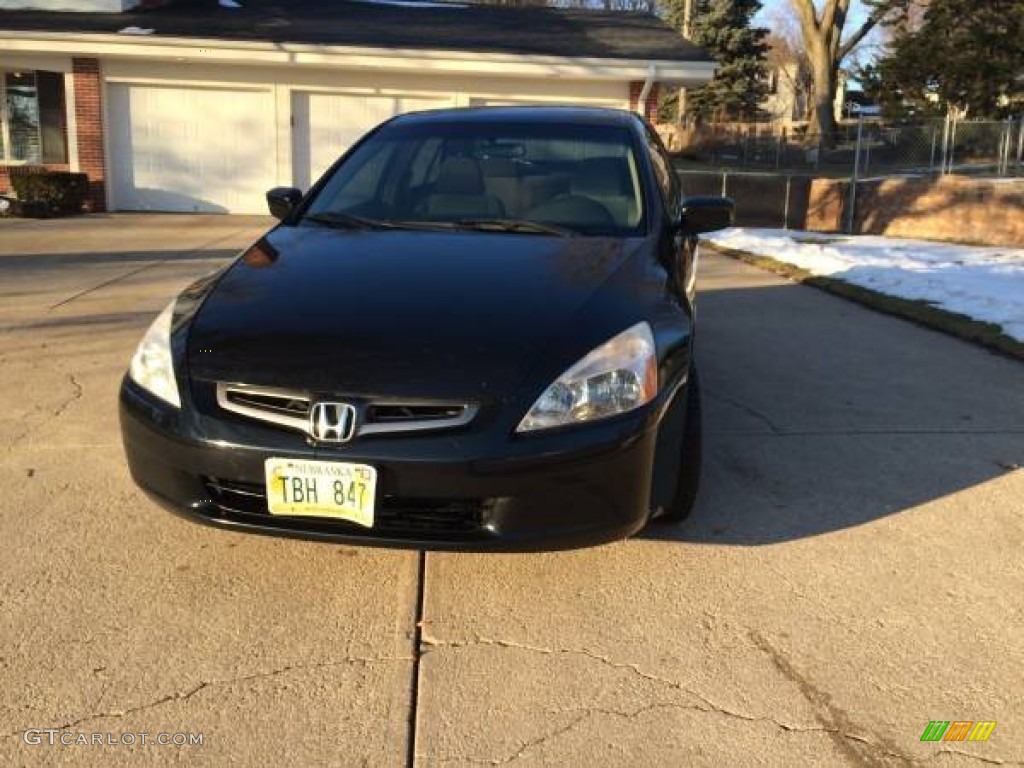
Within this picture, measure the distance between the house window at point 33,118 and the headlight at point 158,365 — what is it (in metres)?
14.6

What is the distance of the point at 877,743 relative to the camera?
7.71ft

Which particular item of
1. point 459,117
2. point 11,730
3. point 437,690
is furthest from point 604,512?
point 459,117

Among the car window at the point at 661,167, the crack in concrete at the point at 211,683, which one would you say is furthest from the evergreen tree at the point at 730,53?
the crack in concrete at the point at 211,683

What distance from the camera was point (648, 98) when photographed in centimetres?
1609

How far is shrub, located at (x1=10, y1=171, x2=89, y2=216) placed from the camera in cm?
1427

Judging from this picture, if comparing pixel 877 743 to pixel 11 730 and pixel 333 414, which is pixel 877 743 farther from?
pixel 11 730

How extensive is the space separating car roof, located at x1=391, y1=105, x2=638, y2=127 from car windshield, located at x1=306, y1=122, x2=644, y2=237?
0.06m

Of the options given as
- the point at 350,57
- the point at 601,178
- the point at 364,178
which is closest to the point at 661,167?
the point at 601,178

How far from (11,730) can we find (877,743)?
7.08 feet

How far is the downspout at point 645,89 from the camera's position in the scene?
15336 mm

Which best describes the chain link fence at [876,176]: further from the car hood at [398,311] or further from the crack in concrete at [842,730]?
the crack in concrete at [842,730]

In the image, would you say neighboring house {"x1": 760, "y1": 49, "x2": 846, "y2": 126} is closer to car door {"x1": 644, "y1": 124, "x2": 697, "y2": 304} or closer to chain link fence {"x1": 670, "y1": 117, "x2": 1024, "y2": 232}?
chain link fence {"x1": 670, "y1": 117, "x2": 1024, "y2": 232}

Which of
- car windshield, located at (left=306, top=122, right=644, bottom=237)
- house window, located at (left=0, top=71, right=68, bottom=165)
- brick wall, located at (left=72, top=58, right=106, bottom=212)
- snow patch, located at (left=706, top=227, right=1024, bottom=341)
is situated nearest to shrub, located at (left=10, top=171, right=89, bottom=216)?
brick wall, located at (left=72, top=58, right=106, bottom=212)

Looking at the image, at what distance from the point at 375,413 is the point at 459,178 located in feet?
6.37
